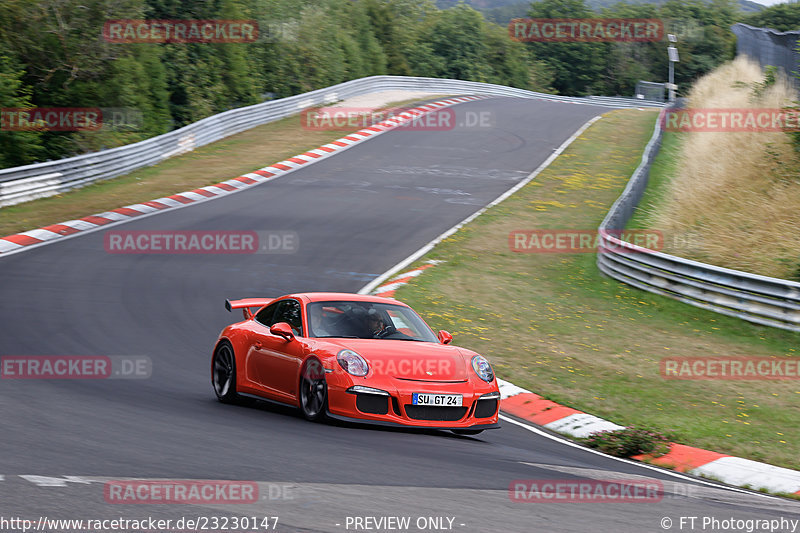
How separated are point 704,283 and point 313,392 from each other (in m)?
9.90

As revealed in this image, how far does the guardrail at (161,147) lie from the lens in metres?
23.7

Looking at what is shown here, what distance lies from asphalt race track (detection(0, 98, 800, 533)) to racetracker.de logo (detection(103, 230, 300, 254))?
41 cm

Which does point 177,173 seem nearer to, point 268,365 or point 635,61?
point 268,365

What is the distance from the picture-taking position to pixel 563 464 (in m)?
7.76

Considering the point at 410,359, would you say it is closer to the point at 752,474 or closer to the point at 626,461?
the point at 626,461

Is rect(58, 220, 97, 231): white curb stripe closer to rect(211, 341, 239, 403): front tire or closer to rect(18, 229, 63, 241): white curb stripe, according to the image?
rect(18, 229, 63, 241): white curb stripe

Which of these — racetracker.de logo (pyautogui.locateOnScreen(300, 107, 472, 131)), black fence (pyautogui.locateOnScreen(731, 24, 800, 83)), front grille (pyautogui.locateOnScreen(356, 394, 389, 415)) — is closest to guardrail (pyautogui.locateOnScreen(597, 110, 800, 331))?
front grille (pyautogui.locateOnScreen(356, 394, 389, 415))

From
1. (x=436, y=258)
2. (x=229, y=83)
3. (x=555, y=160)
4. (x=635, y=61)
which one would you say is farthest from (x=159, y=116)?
(x=635, y=61)

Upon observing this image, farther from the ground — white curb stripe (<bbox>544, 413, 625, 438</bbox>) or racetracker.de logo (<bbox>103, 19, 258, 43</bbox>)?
racetracker.de logo (<bbox>103, 19, 258, 43</bbox>)

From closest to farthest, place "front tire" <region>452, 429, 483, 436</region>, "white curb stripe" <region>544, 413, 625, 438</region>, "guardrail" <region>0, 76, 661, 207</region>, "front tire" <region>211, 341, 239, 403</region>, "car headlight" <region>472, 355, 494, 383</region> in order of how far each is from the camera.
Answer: "front tire" <region>452, 429, 483, 436</region>
"car headlight" <region>472, 355, 494, 383</region>
"white curb stripe" <region>544, 413, 625, 438</region>
"front tire" <region>211, 341, 239, 403</region>
"guardrail" <region>0, 76, 661, 207</region>

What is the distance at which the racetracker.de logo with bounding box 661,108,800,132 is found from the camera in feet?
82.8

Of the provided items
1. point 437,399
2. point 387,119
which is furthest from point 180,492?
point 387,119

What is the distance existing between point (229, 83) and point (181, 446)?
125 ft

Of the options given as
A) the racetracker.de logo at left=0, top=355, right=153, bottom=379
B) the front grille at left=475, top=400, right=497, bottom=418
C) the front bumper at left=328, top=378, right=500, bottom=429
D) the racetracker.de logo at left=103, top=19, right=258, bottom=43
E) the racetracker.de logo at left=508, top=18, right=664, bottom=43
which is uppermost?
the racetracker.de logo at left=508, top=18, right=664, bottom=43
